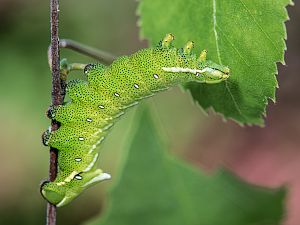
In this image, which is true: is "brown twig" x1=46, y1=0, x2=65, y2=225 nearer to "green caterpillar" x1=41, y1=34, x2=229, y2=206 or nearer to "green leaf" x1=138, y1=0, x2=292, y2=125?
"green caterpillar" x1=41, y1=34, x2=229, y2=206

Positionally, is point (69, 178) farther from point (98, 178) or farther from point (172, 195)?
point (172, 195)

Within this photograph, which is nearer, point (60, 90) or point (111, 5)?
point (60, 90)

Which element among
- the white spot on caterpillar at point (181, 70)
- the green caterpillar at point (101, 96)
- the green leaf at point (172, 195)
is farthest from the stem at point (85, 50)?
the green leaf at point (172, 195)

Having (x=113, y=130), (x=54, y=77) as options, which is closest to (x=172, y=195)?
(x=54, y=77)

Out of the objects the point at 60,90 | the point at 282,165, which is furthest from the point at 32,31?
the point at 60,90

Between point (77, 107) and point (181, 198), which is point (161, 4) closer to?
point (77, 107)

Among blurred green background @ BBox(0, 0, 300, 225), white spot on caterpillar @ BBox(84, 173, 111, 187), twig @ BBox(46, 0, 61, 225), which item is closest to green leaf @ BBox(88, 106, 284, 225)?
white spot on caterpillar @ BBox(84, 173, 111, 187)
